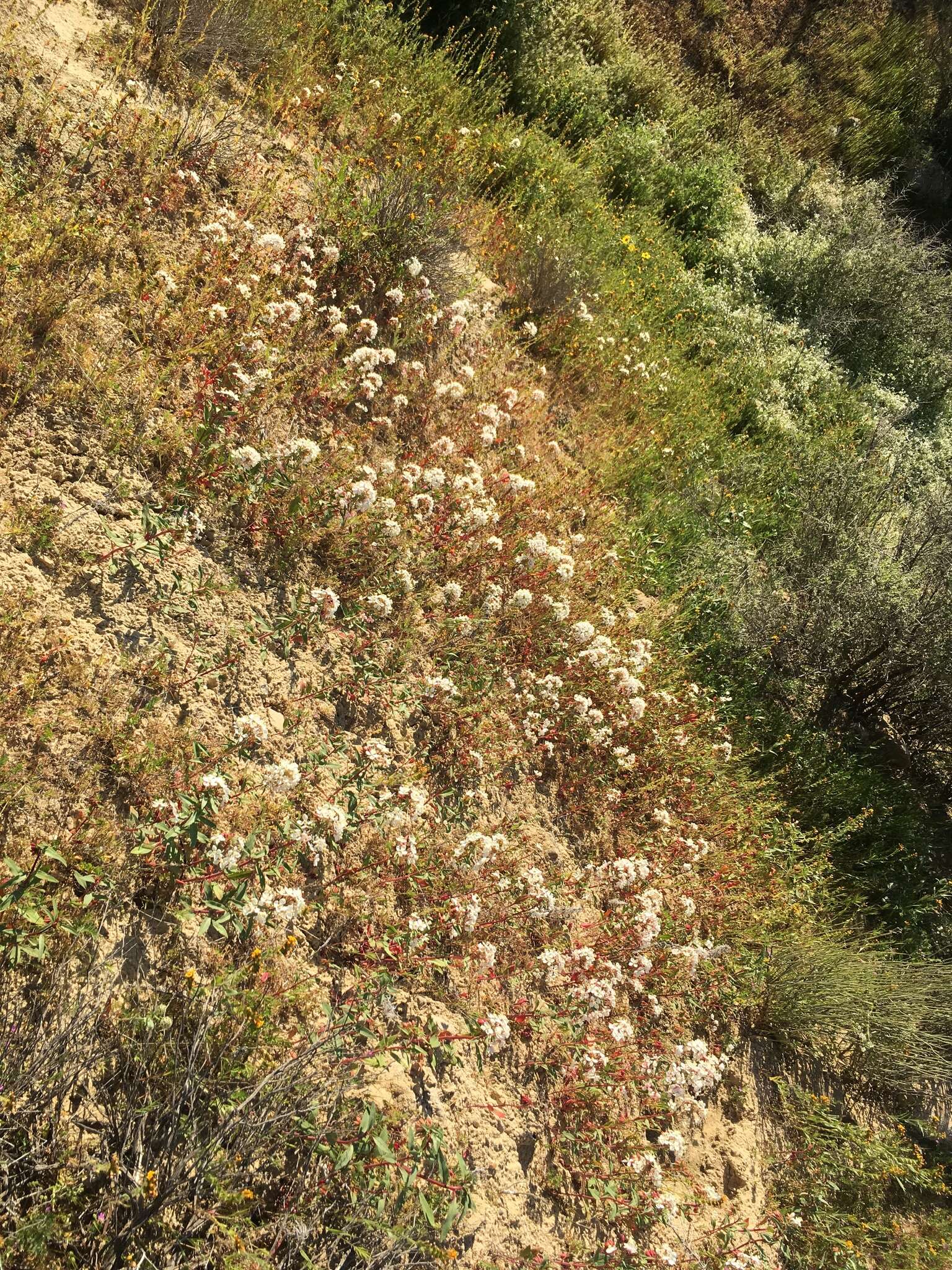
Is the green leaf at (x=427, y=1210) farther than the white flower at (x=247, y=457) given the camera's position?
No

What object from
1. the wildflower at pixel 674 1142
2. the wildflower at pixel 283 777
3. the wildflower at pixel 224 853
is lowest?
the wildflower at pixel 674 1142

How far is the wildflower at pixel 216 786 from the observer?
9.81ft

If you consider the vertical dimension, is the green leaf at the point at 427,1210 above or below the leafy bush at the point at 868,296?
below

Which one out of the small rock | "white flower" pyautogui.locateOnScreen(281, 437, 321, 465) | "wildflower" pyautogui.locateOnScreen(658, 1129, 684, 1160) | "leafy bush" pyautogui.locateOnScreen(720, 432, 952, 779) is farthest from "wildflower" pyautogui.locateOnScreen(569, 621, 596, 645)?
"wildflower" pyautogui.locateOnScreen(658, 1129, 684, 1160)

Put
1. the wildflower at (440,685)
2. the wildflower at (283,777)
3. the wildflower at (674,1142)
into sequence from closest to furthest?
the wildflower at (283,777) → the wildflower at (674,1142) → the wildflower at (440,685)

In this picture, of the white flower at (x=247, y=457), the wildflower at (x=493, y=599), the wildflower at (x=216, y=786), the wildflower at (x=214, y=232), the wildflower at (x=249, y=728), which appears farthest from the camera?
the wildflower at (x=493, y=599)

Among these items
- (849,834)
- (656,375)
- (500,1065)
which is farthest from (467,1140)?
(656,375)

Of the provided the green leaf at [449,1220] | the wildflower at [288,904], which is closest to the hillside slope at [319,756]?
the wildflower at [288,904]

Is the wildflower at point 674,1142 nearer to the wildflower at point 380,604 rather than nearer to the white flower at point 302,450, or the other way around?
the wildflower at point 380,604

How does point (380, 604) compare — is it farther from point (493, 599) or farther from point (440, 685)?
point (493, 599)

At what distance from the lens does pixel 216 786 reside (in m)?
3.07

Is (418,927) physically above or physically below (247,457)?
below

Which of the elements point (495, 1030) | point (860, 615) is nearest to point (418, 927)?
point (495, 1030)

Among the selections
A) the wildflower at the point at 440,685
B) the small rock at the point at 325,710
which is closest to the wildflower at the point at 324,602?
the small rock at the point at 325,710
